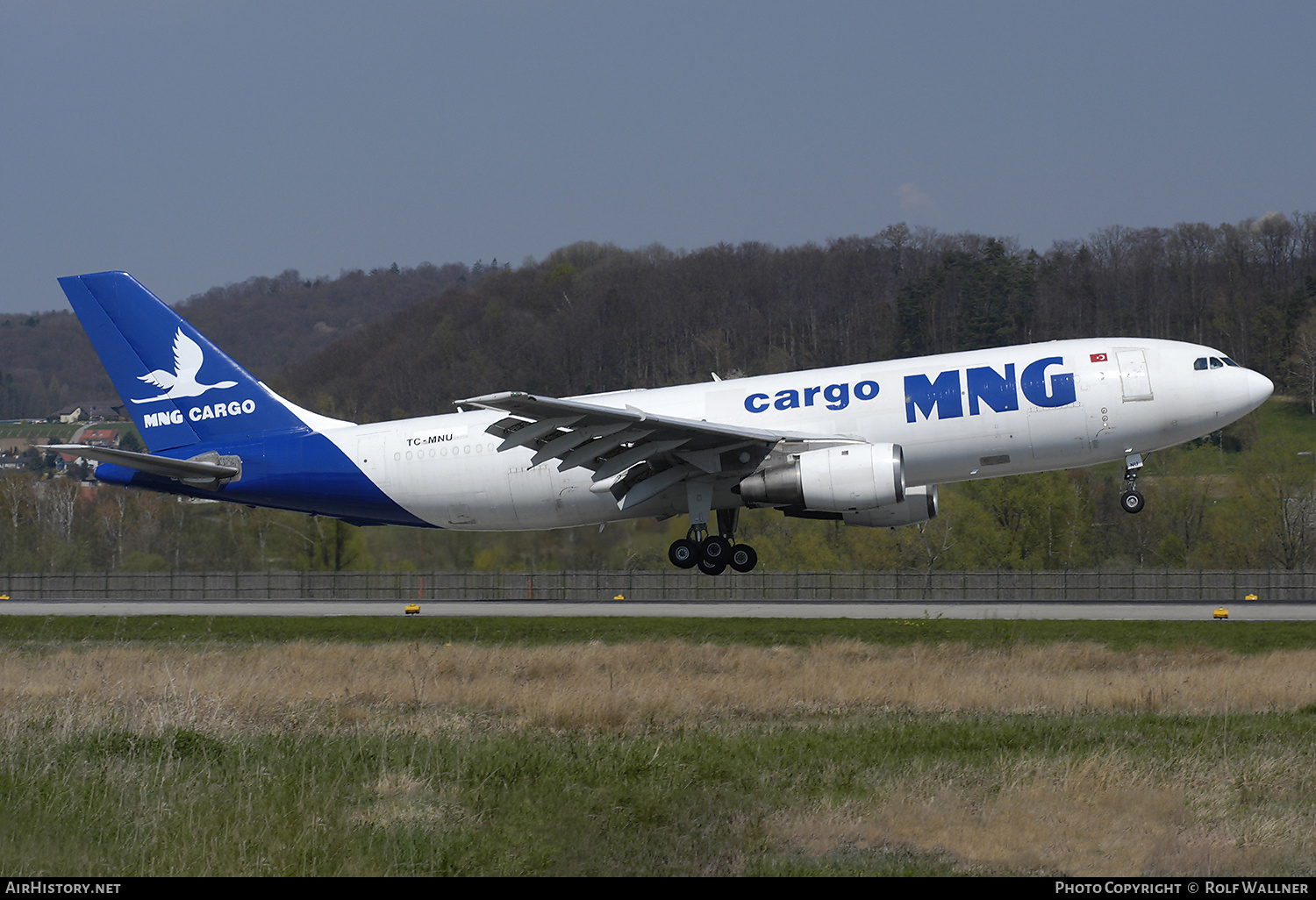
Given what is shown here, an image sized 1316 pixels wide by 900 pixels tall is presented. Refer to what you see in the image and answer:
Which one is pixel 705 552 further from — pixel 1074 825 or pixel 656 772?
pixel 1074 825

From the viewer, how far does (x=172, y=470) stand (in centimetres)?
3041

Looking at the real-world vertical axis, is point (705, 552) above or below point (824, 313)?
below

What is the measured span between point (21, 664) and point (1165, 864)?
27552mm

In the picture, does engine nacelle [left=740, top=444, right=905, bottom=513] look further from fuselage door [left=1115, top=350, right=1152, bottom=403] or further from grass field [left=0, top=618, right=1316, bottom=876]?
fuselage door [left=1115, top=350, right=1152, bottom=403]

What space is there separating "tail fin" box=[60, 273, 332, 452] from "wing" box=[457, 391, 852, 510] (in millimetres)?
9035

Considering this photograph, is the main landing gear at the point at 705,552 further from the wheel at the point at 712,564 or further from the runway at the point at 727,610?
the runway at the point at 727,610

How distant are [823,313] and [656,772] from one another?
379 feet

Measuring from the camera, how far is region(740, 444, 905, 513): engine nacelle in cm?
2584

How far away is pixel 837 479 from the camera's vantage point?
2612 cm

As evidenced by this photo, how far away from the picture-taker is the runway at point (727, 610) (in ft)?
145

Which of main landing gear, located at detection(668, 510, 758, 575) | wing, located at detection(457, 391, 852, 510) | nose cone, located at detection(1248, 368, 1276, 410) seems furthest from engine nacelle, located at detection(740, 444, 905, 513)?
nose cone, located at detection(1248, 368, 1276, 410)

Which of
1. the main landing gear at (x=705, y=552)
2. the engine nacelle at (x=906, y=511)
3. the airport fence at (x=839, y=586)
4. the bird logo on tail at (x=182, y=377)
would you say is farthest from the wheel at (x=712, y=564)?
the airport fence at (x=839, y=586)

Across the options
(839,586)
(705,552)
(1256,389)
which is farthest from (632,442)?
(839,586)

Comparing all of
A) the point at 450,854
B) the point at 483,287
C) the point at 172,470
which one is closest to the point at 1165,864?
the point at 450,854
